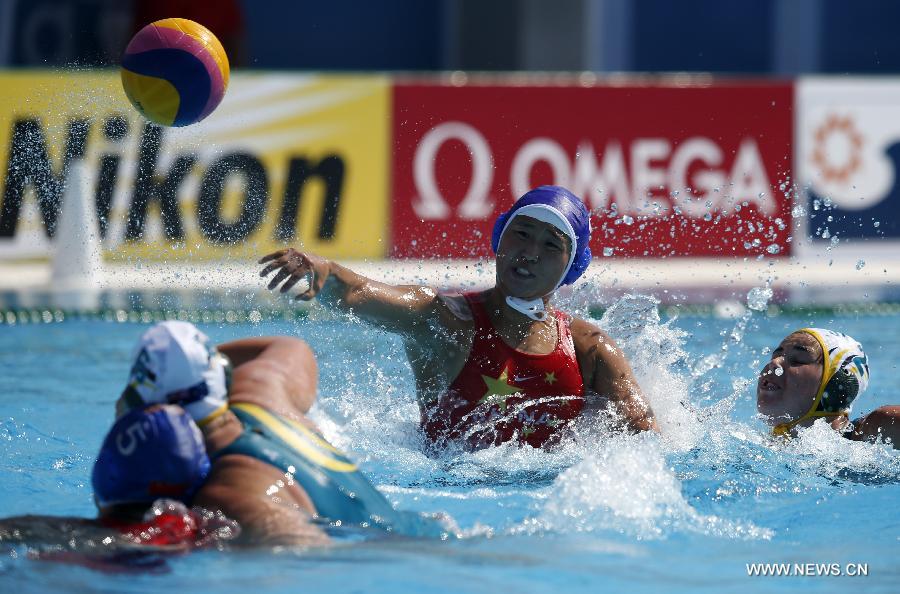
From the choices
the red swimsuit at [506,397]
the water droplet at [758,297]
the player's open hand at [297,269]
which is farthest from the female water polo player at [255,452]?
the water droplet at [758,297]

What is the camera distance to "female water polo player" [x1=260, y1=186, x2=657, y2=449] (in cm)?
429

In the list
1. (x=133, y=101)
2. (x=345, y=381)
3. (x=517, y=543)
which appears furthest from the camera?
(x=345, y=381)

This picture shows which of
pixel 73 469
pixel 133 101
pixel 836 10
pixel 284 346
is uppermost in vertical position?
pixel 836 10

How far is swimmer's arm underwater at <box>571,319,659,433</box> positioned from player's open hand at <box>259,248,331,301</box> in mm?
933

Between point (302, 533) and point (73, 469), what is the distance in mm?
1876

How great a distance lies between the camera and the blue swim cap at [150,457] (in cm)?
286

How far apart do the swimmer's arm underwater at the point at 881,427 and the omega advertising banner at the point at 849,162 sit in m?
4.57

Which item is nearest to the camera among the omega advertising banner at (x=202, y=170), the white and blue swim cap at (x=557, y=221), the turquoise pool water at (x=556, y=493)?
the turquoise pool water at (x=556, y=493)

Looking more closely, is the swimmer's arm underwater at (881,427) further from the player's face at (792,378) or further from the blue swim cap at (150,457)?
the blue swim cap at (150,457)

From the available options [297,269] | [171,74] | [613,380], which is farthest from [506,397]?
[171,74]

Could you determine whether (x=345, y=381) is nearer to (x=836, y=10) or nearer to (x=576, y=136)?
(x=576, y=136)

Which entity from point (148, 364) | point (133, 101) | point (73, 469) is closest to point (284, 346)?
point (148, 364)

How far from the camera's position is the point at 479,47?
43.1 ft

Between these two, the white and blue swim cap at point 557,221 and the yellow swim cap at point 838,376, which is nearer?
the white and blue swim cap at point 557,221
